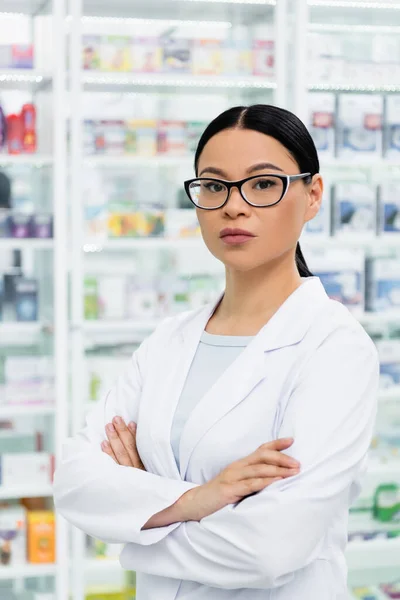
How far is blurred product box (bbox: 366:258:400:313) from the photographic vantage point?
4.21m

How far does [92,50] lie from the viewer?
3863mm

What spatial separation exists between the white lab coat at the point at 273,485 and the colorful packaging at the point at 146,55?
2.46 meters

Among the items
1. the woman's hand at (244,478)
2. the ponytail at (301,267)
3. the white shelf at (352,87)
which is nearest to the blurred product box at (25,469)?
the white shelf at (352,87)

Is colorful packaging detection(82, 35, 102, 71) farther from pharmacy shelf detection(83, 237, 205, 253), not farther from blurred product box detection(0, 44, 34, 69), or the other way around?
pharmacy shelf detection(83, 237, 205, 253)

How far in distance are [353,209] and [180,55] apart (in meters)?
1.02

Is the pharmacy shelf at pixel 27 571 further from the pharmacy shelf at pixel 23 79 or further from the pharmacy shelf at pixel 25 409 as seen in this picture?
the pharmacy shelf at pixel 23 79

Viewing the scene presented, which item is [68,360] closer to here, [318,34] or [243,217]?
[318,34]

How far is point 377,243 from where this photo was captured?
13.8 ft

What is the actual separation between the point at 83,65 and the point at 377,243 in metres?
1.52

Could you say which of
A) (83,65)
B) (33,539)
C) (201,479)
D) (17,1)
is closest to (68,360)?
(33,539)

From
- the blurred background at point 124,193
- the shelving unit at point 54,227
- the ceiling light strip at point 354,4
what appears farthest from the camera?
the ceiling light strip at point 354,4

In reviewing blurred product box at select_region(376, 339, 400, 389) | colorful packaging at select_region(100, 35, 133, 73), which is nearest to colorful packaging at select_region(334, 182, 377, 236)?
blurred product box at select_region(376, 339, 400, 389)

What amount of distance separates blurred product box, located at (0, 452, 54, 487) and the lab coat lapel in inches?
99.0

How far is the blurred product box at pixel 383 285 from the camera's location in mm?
4215
